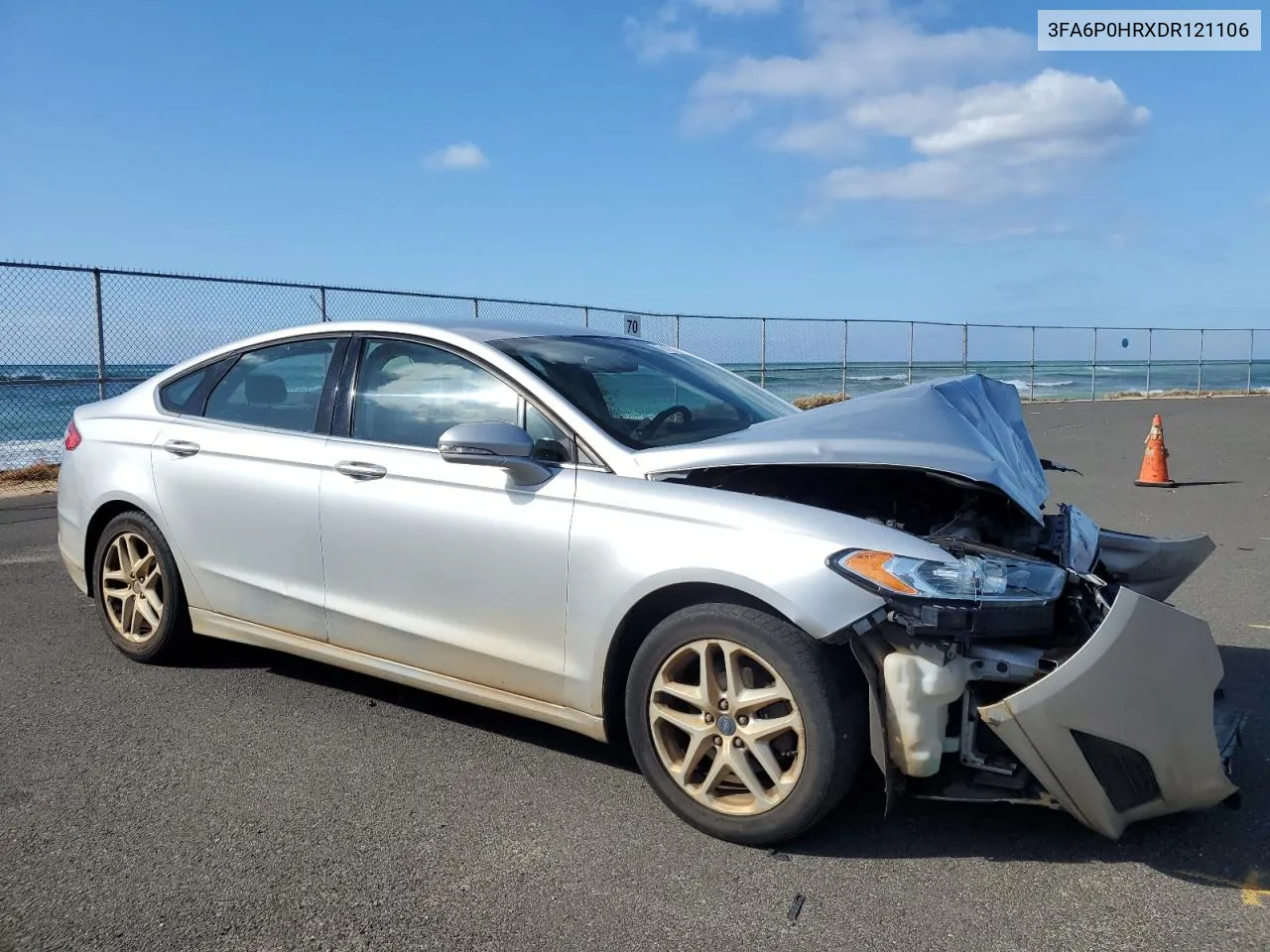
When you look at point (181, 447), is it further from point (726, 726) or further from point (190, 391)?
point (726, 726)

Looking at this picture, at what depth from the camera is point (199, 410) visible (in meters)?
4.78

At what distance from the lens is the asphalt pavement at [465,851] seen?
271cm

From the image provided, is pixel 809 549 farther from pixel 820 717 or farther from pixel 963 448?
pixel 963 448

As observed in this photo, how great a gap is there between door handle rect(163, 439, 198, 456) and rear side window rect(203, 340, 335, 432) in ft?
0.53

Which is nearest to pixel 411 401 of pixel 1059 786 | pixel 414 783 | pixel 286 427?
pixel 286 427

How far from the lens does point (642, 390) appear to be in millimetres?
4184

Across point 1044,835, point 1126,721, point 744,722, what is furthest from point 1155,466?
point 744,722

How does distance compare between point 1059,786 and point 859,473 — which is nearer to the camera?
point 1059,786

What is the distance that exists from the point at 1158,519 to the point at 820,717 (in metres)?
6.99

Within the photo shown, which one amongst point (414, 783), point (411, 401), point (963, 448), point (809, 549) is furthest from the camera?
point (411, 401)

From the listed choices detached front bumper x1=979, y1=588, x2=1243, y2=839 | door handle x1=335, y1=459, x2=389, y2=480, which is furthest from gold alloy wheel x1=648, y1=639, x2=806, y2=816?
door handle x1=335, y1=459, x2=389, y2=480

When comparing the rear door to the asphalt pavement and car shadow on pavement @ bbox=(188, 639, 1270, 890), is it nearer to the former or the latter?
the asphalt pavement

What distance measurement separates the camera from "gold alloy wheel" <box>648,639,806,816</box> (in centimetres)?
308

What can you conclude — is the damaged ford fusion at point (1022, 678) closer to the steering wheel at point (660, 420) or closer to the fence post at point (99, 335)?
the steering wheel at point (660, 420)
